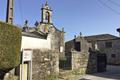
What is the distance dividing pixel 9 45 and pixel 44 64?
17.0 ft

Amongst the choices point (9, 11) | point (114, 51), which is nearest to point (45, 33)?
point (9, 11)

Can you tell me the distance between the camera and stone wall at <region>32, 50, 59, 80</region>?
14448 millimetres

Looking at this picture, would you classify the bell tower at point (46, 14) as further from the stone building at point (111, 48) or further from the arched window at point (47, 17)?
the stone building at point (111, 48)

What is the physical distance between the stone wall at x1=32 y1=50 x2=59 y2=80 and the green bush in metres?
3.03

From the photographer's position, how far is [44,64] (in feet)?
50.5

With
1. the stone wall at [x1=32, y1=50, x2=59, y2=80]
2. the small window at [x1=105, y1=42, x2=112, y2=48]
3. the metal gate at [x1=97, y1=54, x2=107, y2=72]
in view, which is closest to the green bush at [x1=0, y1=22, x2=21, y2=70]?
the stone wall at [x1=32, y1=50, x2=59, y2=80]

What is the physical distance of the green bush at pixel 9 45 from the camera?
10.1m

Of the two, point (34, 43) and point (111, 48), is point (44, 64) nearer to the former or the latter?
point (34, 43)

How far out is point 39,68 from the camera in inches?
583

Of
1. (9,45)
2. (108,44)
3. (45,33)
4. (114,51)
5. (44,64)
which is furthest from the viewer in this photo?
(108,44)

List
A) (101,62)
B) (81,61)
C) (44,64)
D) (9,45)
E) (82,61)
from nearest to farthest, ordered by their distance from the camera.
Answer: (9,45) < (44,64) < (81,61) < (82,61) < (101,62)

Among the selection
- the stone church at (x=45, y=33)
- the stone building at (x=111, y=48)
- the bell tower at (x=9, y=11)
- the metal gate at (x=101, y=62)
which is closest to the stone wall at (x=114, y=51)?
the stone building at (x=111, y=48)

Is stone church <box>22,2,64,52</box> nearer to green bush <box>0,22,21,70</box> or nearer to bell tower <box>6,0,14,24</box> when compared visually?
bell tower <box>6,0,14,24</box>

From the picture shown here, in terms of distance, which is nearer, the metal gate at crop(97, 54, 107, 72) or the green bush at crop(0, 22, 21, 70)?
the green bush at crop(0, 22, 21, 70)
